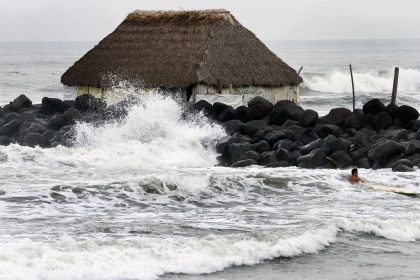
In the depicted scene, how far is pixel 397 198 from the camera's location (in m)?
18.3

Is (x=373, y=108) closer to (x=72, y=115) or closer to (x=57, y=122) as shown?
(x=72, y=115)

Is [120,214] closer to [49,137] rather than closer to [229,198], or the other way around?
[229,198]

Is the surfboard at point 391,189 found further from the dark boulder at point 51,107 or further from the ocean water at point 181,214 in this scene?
the dark boulder at point 51,107

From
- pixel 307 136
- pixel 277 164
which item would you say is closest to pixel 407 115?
pixel 307 136

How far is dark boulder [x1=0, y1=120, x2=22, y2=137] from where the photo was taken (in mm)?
25859

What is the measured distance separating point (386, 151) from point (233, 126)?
178 inches

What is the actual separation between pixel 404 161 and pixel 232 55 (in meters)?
7.96

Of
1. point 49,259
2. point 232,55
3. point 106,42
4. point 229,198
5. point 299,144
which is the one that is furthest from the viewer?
point 106,42

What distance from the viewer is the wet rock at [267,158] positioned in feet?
71.9

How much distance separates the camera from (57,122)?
1013 inches

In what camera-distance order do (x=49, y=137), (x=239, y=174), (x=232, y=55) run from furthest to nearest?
(x=232, y=55)
(x=49, y=137)
(x=239, y=174)

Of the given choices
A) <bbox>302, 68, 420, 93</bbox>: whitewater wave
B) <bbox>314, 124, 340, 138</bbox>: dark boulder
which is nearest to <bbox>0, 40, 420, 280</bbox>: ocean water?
<bbox>314, 124, 340, 138</bbox>: dark boulder

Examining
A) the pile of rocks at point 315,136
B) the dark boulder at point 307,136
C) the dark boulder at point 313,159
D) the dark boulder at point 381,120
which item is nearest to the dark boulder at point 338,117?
the pile of rocks at point 315,136

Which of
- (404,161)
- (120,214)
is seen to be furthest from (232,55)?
(120,214)
